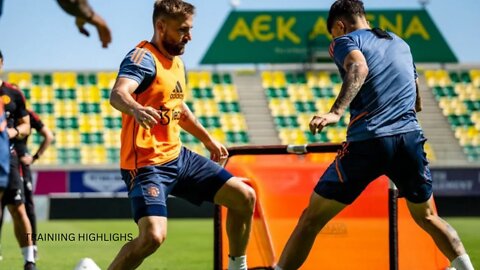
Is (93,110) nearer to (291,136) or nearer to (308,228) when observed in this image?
(291,136)

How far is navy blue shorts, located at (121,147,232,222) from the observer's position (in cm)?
595

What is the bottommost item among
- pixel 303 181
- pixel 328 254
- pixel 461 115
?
pixel 461 115

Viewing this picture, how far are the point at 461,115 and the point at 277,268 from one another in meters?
28.6

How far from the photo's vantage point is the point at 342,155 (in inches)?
243

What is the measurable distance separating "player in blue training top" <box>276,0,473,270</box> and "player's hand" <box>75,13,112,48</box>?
1.76 metres

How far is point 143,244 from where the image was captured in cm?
580

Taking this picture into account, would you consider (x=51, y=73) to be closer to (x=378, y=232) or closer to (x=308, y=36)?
(x=308, y=36)

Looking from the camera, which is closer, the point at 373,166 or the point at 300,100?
the point at 373,166

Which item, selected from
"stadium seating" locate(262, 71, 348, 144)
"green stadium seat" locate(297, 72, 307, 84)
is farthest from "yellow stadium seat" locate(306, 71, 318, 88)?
"green stadium seat" locate(297, 72, 307, 84)

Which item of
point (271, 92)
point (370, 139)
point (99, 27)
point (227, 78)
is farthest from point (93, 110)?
point (99, 27)

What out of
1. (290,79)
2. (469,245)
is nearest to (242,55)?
(290,79)

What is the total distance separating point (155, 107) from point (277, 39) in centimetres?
2875

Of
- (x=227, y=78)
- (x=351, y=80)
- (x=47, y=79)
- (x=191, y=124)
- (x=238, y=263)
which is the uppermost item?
(x=351, y=80)

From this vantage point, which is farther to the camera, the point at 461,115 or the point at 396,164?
the point at 461,115
